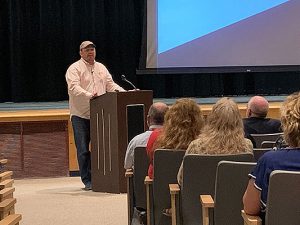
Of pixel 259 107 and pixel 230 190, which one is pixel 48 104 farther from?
pixel 230 190

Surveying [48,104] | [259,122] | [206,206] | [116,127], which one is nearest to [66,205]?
[116,127]

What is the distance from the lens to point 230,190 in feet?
9.26

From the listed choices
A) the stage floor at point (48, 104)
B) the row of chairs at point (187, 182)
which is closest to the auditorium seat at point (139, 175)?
the row of chairs at point (187, 182)

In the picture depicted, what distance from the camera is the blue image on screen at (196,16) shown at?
8969 millimetres

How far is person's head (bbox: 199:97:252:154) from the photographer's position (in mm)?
3168

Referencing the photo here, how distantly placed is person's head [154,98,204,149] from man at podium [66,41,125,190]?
2.79 m

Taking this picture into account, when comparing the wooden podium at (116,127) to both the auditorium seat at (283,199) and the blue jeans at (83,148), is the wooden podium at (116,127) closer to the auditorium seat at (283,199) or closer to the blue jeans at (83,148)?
the blue jeans at (83,148)

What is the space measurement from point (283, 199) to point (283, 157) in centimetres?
16

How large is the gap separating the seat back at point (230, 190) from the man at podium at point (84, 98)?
11.7 ft

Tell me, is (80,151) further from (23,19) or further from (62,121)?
(23,19)

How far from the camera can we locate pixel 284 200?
7.59 ft

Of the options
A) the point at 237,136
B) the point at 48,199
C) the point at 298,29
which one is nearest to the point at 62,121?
the point at 48,199

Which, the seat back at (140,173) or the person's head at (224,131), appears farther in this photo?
the seat back at (140,173)

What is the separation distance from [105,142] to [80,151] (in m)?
0.42
